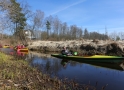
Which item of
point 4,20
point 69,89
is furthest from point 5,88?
point 4,20

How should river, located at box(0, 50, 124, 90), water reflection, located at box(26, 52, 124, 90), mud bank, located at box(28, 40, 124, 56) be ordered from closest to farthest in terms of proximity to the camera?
river, located at box(0, 50, 124, 90) < water reflection, located at box(26, 52, 124, 90) < mud bank, located at box(28, 40, 124, 56)

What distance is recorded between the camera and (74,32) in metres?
62.4

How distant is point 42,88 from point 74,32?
188ft

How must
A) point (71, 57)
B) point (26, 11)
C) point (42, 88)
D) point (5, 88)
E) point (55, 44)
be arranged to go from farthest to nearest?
point (26, 11) → point (55, 44) → point (71, 57) → point (42, 88) → point (5, 88)

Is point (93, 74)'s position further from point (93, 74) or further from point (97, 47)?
point (97, 47)

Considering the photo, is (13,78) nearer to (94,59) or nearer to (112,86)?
(112,86)

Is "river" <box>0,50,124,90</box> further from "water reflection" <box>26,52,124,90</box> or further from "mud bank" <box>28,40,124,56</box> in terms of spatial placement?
"mud bank" <box>28,40,124,56</box>

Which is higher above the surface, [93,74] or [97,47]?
[97,47]

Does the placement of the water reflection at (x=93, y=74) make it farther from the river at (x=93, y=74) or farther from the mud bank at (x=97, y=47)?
the mud bank at (x=97, y=47)

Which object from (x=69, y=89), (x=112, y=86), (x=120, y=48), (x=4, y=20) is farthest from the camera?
(x=120, y=48)

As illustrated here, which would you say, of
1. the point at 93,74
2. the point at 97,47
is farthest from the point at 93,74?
the point at 97,47

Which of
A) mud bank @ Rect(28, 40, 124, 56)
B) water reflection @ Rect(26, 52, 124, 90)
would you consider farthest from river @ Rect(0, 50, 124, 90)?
mud bank @ Rect(28, 40, 124, 56)

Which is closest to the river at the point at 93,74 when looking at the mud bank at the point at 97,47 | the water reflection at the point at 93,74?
the water reflection at the point at 93,74

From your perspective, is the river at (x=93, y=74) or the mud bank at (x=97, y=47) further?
Result: the mud bank at (x=97, y=47)
